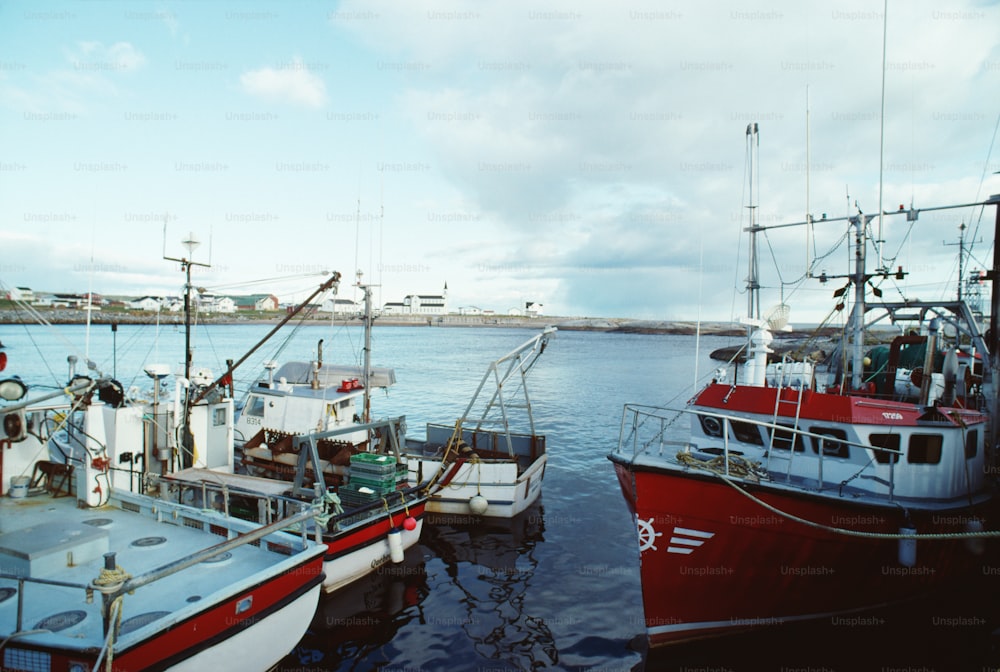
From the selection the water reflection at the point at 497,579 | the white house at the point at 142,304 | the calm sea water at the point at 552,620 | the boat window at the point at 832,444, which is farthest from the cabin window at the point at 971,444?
the white house at the point at 142,304

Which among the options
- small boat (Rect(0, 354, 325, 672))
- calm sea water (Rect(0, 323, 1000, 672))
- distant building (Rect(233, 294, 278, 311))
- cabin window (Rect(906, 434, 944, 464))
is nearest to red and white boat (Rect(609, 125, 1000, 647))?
cabin window (Rect(906, 434, 944, 464))

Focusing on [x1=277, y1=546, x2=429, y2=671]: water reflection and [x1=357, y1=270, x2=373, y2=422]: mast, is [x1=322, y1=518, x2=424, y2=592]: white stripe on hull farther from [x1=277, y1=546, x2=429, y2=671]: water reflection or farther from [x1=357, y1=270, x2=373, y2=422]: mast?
[x1=357, y1=270, x2=373, y2=422]: mast

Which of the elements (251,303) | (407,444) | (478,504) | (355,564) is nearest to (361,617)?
(355,564)

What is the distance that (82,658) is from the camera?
18.1 ft

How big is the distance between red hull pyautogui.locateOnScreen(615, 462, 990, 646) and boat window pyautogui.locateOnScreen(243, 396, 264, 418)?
13.5 m

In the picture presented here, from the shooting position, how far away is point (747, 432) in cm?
1112

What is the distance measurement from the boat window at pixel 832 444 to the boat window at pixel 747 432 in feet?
3.18

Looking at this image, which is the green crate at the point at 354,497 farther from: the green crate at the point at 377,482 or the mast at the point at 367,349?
the mast at the point at 367,349

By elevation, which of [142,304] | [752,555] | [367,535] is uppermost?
[142,304]

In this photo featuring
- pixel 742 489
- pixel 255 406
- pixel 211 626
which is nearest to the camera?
pixel 211 626

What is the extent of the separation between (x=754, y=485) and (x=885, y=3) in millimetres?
12369

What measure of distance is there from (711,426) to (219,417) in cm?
1202

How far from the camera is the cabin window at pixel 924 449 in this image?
978 centimetres

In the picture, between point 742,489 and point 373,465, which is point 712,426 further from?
point 373,465
